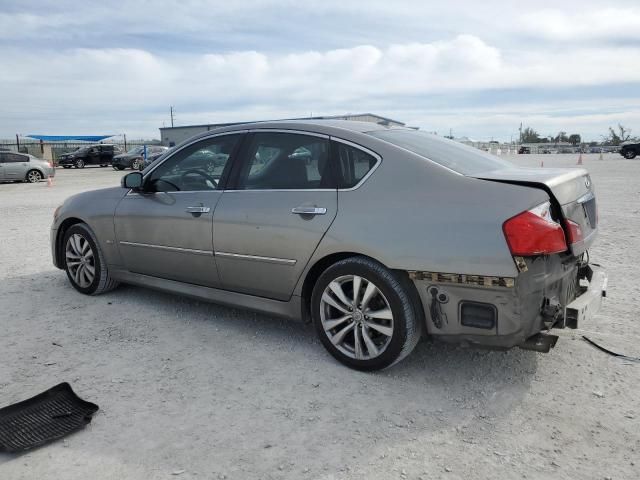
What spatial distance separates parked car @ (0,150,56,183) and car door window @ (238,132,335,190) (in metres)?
21.3

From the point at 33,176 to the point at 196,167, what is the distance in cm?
2129

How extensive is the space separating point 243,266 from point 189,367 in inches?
31.6

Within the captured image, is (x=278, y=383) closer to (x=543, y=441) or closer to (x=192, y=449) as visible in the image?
(x=192, y=449)

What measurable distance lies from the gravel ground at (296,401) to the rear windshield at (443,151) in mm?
1308

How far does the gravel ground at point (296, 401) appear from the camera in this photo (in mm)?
2602

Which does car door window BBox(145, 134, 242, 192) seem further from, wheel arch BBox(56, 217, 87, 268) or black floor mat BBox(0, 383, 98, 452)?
black floor mat BBox(0, 383, 98, 452)

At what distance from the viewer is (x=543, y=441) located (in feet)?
9.02

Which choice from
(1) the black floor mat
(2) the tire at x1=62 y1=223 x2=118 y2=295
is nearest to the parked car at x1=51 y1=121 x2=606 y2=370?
(2) the tire at x1=62 y1=223 x2=118 y2=295

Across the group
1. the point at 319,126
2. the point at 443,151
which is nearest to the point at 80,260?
the point at 319,126

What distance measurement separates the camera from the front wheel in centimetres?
2255

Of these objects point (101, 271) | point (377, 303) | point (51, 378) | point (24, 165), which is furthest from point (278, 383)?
point (24, 165)

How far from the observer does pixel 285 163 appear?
3.94 m

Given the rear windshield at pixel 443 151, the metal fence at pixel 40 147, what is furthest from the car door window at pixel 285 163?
the metal fence at pixel 40 147

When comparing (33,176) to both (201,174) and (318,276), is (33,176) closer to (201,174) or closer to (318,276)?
(201,174)
